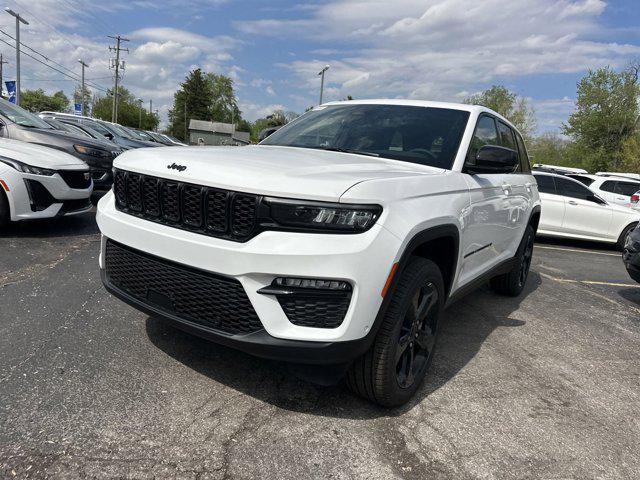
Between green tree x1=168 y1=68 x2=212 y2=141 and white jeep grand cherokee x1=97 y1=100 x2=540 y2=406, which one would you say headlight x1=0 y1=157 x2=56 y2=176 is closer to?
white jeep grand cherokee x1=97 y1=100 x2=540 y2=406

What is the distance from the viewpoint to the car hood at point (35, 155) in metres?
5.40

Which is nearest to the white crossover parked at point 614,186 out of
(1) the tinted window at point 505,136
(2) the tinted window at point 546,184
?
(2) the tinted window at point 546,184

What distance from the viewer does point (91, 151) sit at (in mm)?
7766

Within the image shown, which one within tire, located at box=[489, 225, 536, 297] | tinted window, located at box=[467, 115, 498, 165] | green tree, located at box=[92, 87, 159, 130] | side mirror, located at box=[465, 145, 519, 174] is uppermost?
green tree, located at box=[92, 87, 159, 130]

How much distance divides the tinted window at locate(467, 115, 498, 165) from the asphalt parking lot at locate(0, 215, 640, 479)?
1.44m

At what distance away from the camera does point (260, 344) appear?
2.13 m

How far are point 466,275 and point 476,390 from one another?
2.65ft

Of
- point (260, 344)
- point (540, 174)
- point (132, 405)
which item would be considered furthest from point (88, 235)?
point (540, 174)

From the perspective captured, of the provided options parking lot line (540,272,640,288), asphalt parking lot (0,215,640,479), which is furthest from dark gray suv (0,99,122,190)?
parking lot line (540,272,640,288)

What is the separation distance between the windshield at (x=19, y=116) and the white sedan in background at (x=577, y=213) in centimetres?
917

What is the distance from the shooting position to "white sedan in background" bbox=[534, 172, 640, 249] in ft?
31.8

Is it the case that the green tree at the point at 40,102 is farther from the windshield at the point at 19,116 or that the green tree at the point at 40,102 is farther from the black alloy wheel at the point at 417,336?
the black alloy wheel at the point at 417,336

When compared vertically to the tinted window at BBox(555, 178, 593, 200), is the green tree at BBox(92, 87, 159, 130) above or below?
above

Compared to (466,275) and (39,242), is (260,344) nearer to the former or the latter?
(466,275)
